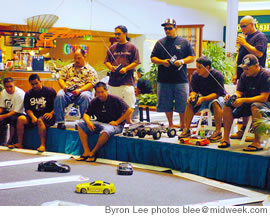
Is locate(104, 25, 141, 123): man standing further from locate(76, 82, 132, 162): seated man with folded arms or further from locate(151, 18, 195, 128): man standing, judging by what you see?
locate(76, 82, 132, 162): seated man with folded arms

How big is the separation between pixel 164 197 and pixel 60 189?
94 cm

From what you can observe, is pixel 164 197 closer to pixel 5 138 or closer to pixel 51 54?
pixel 5 138

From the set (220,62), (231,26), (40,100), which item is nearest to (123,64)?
(40,100)

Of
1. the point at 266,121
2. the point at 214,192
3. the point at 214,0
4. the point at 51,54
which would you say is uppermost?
the point at 214,0

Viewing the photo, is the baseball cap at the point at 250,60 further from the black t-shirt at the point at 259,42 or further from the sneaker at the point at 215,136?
the sneaker at the point at 215,136

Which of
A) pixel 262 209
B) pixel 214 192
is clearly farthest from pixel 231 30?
pixel 262 209

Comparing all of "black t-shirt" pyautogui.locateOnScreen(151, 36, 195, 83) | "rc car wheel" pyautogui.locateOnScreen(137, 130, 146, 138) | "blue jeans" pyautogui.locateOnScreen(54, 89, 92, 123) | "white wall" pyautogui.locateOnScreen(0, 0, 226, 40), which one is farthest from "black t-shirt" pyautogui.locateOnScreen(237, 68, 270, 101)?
"white wall" pyautogui.locateOnScreen(0, 0, 226, 40)

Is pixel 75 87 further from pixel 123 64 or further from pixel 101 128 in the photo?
pixel 101 128

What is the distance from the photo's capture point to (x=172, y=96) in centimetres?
615

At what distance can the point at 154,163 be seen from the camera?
5543 mm

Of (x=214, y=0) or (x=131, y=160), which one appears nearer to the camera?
(x=131, y=160)

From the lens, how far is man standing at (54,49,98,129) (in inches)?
250

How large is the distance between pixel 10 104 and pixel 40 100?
1.53ft

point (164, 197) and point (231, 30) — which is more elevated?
point (231, 30)
